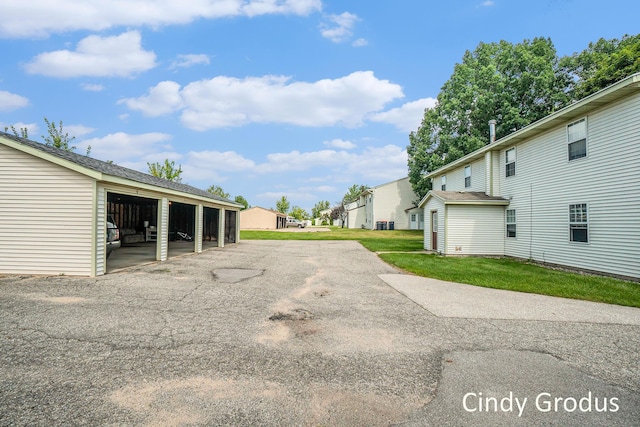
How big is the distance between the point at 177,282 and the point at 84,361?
483 cm

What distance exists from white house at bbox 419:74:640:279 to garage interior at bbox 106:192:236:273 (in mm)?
14258

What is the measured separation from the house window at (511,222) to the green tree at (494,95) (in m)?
16.2

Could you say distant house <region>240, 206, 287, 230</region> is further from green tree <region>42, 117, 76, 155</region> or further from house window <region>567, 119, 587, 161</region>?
house window <region>567, 119, 587, 161</region>

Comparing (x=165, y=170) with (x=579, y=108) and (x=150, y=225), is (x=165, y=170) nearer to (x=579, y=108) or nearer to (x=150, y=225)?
(x=150, y=225)

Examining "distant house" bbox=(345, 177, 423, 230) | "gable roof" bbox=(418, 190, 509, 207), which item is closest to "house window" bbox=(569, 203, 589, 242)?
"gable roof" bbox=(418, 190, 509, 207)

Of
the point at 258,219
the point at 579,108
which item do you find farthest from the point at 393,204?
the point at 579,108

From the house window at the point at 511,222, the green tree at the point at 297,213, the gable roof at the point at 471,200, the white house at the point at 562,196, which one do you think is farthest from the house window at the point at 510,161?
the green tree at the point at 297,213

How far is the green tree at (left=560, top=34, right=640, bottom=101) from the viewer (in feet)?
73.6

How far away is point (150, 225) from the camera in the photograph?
2227 centimetres

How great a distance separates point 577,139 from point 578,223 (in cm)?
302

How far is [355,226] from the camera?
5953 centimetres

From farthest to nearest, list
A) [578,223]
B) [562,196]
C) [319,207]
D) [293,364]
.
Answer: [319,207]
[562,196]
[578,223]
[293,364]

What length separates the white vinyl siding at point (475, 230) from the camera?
15.7 meters

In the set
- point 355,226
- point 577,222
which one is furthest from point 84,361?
point 355,226
